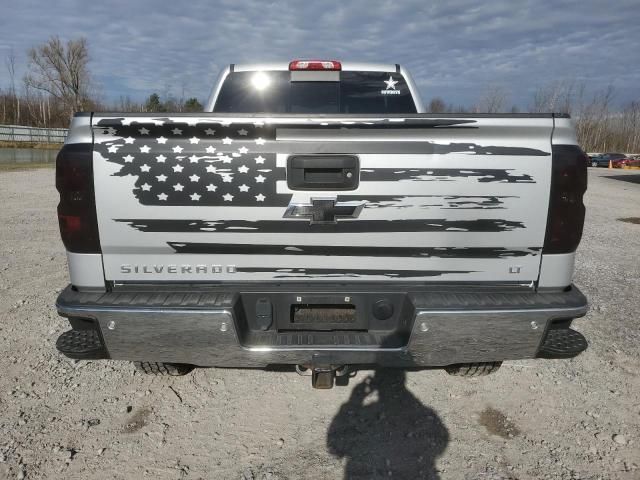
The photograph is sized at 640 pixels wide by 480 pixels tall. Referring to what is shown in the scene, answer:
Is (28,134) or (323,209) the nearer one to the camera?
(323,209)

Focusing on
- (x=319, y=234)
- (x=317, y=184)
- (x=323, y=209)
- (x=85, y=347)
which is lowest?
(x=85, y=347)

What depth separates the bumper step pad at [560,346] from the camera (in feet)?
7.64

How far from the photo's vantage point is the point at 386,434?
2600 mm

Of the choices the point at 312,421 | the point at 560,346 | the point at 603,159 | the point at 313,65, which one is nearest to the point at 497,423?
the point at 560,346

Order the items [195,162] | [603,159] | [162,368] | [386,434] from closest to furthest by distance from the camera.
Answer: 1. [195,162]
2. [386,434]
3. [162,368]
4. [603,159]

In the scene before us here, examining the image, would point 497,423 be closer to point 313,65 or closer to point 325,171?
point 325,171

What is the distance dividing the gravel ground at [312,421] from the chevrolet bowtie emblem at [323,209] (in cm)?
131

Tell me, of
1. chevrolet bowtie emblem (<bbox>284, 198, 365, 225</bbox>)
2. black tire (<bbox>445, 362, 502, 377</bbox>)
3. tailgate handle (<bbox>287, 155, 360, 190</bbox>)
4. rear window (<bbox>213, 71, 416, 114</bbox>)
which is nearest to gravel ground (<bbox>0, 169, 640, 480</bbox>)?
black tire (<bbox>445, 362, 502, 377</bbox>)


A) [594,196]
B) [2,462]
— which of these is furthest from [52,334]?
[594,196]

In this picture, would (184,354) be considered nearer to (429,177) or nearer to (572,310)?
(429,177)

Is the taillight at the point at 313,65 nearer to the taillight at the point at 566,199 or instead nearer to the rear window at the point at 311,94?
the rear window at the point at 311,94

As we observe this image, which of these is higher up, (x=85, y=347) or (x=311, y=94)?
(x=311, y=94)

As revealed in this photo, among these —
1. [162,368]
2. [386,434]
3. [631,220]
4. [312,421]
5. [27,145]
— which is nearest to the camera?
[386,434]

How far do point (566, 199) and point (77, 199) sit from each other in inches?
93.9
